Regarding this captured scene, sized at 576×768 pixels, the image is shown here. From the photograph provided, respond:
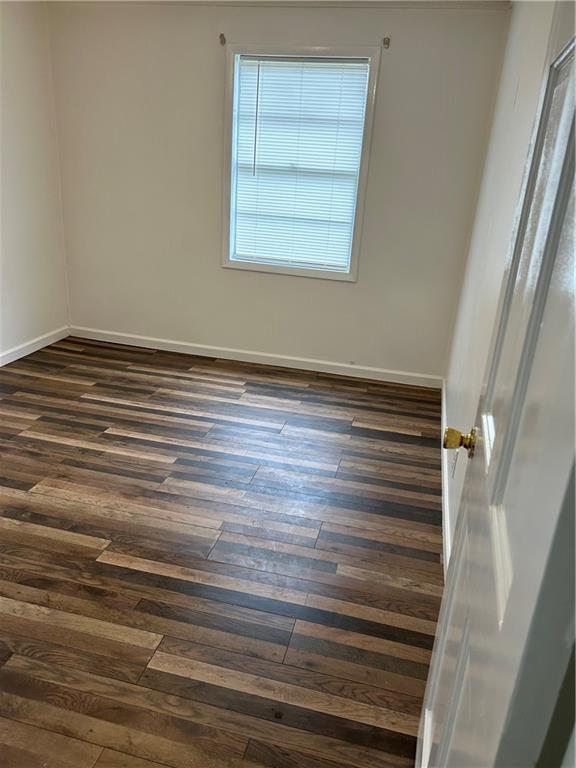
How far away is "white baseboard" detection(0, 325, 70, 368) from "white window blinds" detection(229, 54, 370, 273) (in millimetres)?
1589

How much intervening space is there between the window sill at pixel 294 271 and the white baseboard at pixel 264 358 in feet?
2.07

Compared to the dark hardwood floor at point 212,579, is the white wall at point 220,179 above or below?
above

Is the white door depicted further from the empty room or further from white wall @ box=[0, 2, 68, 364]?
white wall @ box=[0, 2, 68, 364]

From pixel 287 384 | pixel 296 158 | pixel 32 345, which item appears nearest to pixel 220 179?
pixel 296 158

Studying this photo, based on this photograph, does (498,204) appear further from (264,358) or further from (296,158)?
(264,358)

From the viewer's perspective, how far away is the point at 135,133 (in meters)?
3.99

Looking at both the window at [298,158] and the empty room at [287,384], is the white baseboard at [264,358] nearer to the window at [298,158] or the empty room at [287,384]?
the empty room at [287,384]

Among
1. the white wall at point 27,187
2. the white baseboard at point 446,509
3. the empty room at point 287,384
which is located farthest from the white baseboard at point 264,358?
the white baseboard at point 446,509

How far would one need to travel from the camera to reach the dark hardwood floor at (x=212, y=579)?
5.09 feet

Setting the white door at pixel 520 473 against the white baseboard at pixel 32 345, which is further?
the white baseboard at pixel 32 345

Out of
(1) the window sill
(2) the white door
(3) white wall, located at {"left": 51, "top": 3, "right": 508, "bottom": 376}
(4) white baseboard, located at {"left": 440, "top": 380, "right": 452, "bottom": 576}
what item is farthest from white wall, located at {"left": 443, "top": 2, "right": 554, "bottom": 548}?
→ (1) the window sill

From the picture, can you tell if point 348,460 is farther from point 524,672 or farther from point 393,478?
point 524,672

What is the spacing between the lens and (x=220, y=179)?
3.93m

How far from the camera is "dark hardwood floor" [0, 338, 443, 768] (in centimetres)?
155
